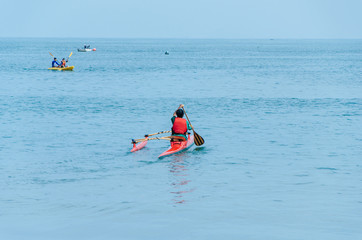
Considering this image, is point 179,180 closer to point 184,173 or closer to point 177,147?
point 184,173

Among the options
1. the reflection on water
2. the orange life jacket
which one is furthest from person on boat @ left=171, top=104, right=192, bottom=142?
the reflection on water

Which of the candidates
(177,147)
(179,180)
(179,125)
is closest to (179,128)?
(179,125)

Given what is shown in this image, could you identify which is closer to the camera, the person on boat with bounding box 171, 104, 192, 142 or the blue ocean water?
the blue ocean water

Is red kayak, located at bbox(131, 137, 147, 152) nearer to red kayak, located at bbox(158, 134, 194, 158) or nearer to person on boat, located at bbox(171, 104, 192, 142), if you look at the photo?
red kayak, located at bbox(158, 134, 194, 158)

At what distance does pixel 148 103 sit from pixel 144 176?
28.4 metres

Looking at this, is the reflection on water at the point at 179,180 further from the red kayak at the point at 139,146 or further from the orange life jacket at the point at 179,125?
the red kayak at the point at 139,146

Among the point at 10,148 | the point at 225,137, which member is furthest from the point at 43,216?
the point at 225,137

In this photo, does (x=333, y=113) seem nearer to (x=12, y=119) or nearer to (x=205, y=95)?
(x=205, y=95)

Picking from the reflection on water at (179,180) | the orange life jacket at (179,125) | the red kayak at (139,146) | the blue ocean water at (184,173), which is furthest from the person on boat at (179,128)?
the red kayak at (139,146)

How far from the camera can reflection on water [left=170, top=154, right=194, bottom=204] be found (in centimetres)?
1803

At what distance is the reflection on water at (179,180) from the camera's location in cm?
1803

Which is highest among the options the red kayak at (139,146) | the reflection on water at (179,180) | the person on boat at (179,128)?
the person on boat at (179,128)

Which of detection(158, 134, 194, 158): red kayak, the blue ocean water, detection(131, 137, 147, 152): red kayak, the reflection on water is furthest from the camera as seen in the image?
detection(131, 137, 147, 152): red kayak

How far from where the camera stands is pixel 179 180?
66.7ft
